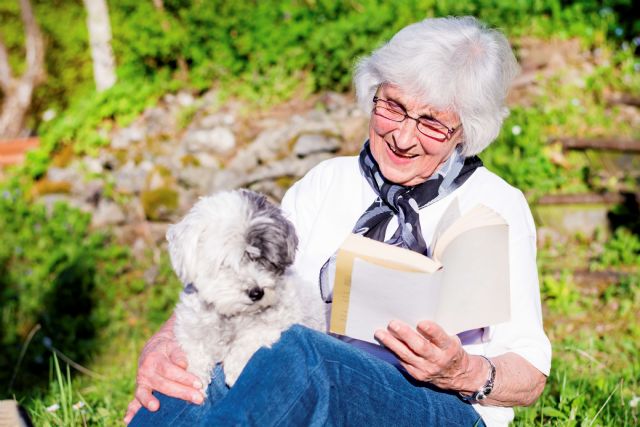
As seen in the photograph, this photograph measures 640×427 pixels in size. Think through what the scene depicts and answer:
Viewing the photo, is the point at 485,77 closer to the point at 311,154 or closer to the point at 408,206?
the point at 408,206

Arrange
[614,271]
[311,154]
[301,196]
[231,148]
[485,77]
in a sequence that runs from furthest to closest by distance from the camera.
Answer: [231,148], [311,154], [614,271], [301,196], [485,77]

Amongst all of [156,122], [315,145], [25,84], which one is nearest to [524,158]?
[315,145]

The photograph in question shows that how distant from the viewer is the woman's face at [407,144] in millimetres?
2604

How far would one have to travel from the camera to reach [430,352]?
2.05 meters

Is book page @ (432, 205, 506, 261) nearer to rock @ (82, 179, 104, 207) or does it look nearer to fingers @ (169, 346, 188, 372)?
fingers @ (169, 346, 188, 372)

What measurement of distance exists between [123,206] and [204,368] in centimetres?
506

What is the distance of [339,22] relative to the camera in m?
7.33

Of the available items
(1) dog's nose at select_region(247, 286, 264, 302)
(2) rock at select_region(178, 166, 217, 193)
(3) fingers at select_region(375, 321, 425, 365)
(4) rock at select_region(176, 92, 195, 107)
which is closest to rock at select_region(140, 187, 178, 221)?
(2) rock at select_region(178, 166, 217, 193)

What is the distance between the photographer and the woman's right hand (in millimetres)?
2314

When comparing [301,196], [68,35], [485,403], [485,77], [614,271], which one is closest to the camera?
[485,403]

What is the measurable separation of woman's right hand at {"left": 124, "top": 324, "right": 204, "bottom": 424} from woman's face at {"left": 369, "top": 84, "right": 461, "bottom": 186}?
102cm

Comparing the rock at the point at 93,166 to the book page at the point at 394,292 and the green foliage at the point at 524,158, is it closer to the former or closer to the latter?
the green foliage at the point at 524,158

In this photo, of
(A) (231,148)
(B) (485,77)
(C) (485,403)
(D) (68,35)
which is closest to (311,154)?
(A) (231,148)

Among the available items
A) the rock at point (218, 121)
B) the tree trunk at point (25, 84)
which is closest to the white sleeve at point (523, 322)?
the rock at point (218, 121)
